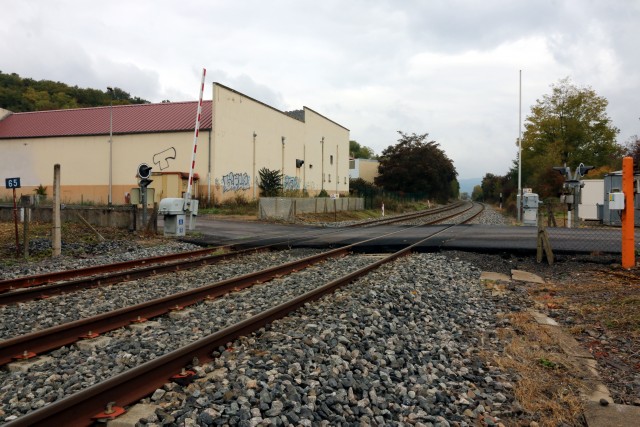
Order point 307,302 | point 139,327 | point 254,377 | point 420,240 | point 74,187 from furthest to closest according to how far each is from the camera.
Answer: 1. point 74,187
2. point 420,240
3. point 307,302
4. point 139,327
5. point 254,377

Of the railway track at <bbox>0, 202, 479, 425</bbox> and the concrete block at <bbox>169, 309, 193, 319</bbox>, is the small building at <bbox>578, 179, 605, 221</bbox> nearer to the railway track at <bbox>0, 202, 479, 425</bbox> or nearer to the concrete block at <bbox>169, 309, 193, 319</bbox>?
the railway track at <bbox>0, 202, 479, 425</bbox>

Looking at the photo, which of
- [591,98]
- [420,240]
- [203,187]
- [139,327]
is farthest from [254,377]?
[591,98]

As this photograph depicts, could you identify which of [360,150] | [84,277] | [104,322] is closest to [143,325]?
[104,322]

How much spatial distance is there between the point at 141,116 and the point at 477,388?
38.9 metres

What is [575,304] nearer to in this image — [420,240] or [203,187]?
[420,240]

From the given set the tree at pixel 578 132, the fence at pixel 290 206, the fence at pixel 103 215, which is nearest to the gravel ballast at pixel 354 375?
the fence at pixel 103 215

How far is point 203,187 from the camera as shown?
1294 inches

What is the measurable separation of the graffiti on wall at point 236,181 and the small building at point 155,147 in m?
0.07

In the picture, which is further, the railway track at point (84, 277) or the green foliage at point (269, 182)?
the green foliage at point (269, 182)

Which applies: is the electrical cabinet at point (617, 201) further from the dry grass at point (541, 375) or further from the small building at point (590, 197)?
the small building at point (590, 197)

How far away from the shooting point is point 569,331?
235 inches

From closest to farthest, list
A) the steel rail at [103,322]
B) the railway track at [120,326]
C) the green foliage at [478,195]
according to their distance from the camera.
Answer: the railway track at [120,326] → the steel rail at [103,322] → the green foliage at [478,195]

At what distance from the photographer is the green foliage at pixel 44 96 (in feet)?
224

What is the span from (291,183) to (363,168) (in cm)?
3865
